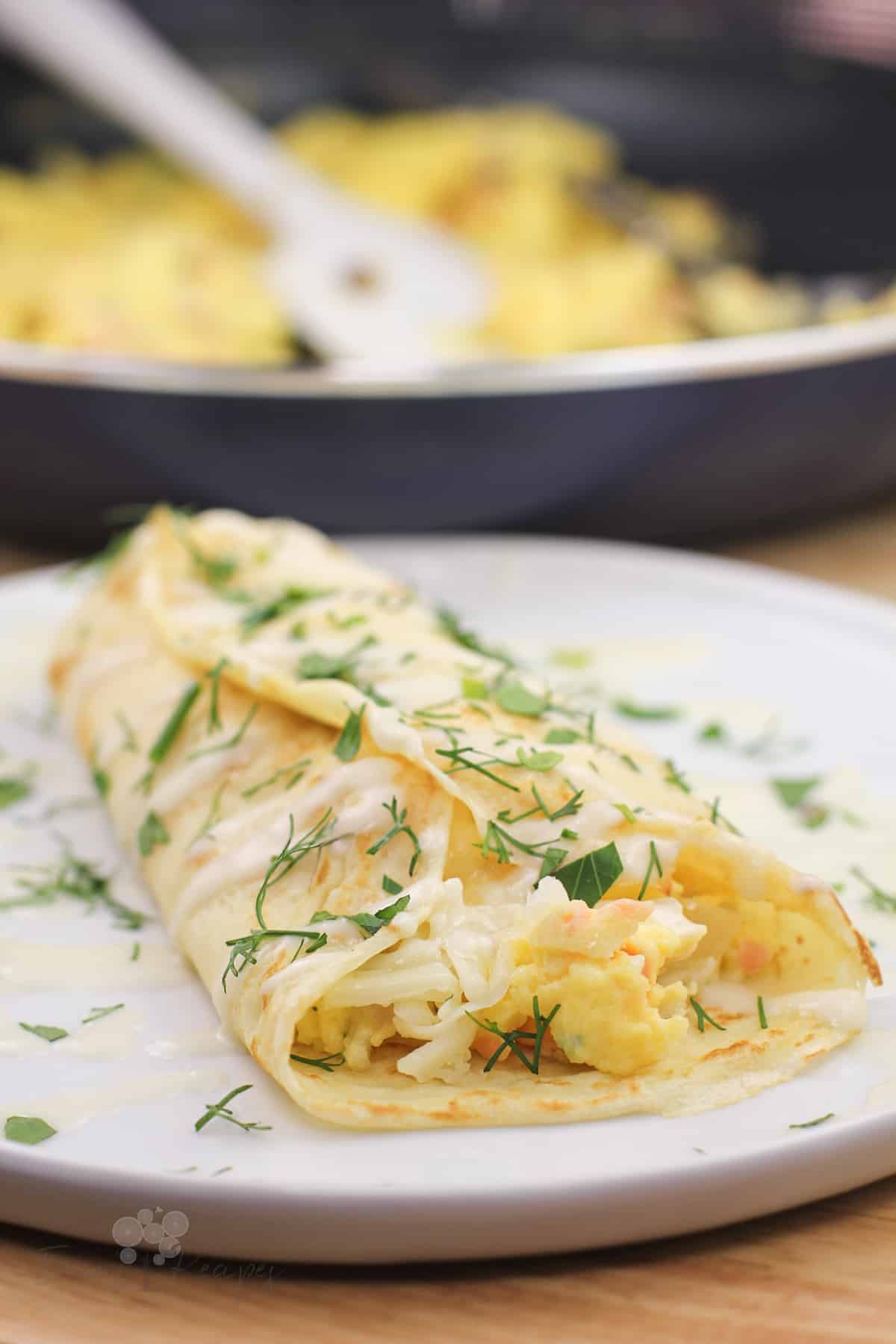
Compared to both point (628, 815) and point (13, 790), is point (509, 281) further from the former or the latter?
point (628, 815)

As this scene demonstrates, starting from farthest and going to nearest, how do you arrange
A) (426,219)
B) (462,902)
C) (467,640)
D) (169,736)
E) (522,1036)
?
(426,219) → (467,640) → (169,736) → (462,902) → (522,1036)

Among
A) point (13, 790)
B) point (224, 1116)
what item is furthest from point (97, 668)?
point (224, 1116)

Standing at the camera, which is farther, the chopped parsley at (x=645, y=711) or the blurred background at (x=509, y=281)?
the blurred background at (x=509, y=281)

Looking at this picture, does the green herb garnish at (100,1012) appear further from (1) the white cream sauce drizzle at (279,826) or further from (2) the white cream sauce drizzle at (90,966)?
(1) the white cream sauce drizzle at (279,826)

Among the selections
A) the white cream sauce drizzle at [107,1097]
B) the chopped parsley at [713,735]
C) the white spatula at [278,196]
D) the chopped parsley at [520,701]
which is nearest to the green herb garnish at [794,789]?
the chopped parsley at [713,735]

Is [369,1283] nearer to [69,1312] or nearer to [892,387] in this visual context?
[69,1312]

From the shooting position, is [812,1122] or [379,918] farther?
[379,918]
